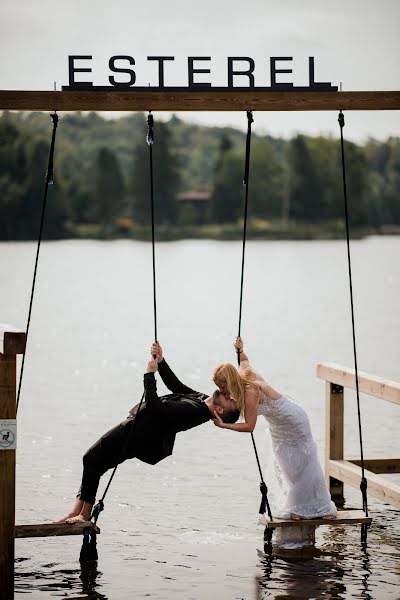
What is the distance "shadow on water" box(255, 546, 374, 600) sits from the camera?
11719 millimetres

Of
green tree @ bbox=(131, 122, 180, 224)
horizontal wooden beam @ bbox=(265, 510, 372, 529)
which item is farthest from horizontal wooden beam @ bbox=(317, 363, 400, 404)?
green tree @ bbox=(131, 122, 180, 224)

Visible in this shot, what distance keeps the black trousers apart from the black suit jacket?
7cm

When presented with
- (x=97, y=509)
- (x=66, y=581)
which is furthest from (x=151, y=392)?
(x=66, y=581)

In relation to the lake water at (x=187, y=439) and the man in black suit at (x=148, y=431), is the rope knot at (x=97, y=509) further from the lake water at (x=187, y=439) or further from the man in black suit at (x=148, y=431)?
the lake water at (x=187, y=439)

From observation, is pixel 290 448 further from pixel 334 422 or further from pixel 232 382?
pixel 334 422

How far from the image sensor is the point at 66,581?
39.8 feet

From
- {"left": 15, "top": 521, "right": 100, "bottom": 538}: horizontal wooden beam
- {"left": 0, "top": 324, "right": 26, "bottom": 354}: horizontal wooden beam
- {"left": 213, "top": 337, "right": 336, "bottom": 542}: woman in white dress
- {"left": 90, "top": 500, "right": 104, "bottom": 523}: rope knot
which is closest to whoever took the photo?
{"left": 0, "top": 324, "right": 26, "bottom": 354}: horizontal wooden beam

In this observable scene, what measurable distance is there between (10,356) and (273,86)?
3.67 m

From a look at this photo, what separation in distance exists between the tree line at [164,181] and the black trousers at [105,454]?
111 meters

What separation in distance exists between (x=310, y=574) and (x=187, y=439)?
9708 millimetres

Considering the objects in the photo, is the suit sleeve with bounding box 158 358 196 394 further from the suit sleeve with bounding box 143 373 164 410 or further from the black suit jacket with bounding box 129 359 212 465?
the suit sleeve with bounding box 143 373 164 410

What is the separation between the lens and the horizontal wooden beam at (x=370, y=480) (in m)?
13.7

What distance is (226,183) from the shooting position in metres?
140

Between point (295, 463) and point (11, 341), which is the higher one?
point (11, 341)
